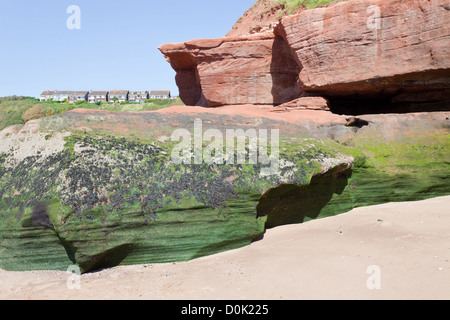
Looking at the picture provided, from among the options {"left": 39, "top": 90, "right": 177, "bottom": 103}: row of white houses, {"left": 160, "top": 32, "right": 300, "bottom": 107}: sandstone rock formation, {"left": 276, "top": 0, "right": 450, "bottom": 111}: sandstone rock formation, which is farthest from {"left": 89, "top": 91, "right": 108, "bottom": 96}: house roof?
{"left": 276, "top": 0, "right": 450, "bottom": 111}: sandstone rock formation

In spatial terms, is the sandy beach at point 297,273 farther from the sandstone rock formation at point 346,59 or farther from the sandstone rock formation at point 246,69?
the sandstone rock formation at point 246,69

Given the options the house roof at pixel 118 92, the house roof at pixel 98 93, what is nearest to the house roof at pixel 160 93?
the house roof at pixel 118 92

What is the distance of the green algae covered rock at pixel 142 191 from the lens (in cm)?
429

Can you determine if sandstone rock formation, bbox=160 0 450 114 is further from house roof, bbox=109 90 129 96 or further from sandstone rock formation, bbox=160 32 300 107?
house roof, bbox=109 90 129 96

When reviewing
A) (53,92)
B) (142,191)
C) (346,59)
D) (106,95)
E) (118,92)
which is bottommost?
(142,191)

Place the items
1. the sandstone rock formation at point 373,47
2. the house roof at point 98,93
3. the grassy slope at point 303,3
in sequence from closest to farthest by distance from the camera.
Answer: the sandstone rock formation at point 373,47, the grassy slope at point 303,3, the house roof at point 98,93

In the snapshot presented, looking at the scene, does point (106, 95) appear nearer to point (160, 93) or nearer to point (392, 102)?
point (160, 93)

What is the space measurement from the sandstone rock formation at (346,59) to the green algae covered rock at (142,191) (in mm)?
3565

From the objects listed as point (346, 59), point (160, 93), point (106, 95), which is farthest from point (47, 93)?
point (346, 59)

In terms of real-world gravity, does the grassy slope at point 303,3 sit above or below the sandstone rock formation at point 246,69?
above

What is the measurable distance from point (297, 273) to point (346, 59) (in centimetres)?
719

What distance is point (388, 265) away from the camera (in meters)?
3.80

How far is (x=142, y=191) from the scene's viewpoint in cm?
459

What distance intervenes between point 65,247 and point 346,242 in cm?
370
